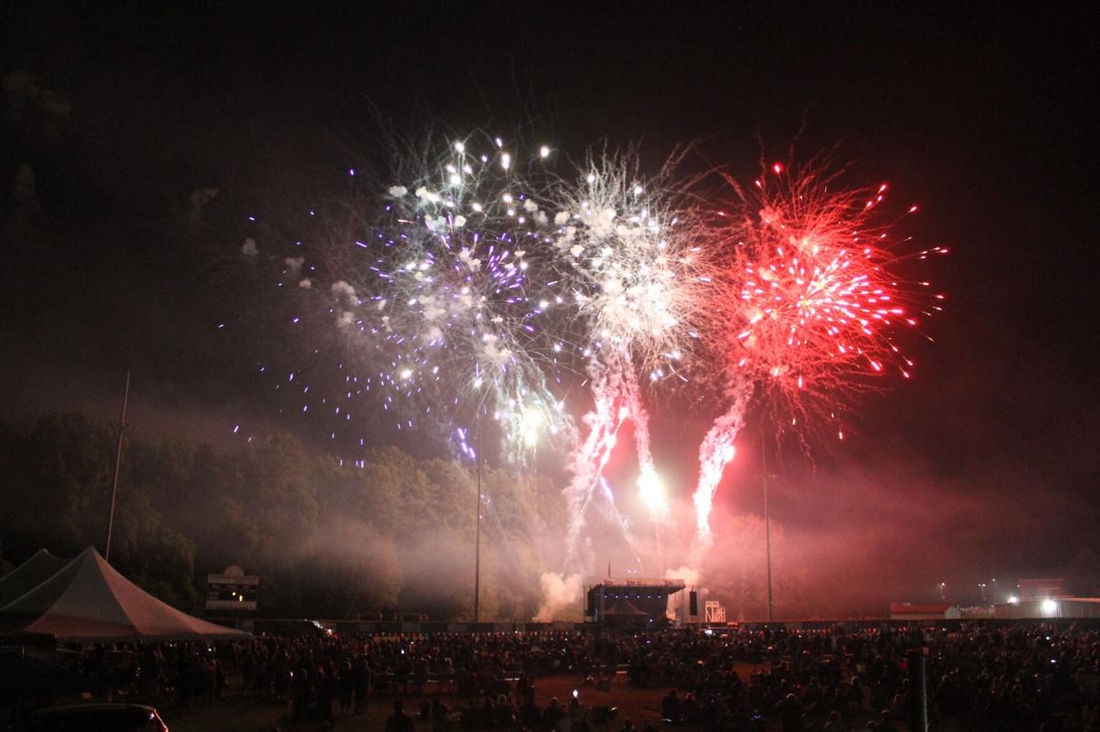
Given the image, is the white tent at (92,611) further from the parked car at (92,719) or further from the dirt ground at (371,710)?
the parked car at (92,719)

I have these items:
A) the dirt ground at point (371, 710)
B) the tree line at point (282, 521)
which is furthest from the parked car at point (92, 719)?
the tree line at point (282, 521)

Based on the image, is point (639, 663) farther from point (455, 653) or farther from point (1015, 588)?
point (1015, 588)

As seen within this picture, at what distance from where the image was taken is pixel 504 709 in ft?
50.7

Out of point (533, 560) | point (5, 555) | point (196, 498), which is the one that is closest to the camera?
point (5, 555)

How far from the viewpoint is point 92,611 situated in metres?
18.7

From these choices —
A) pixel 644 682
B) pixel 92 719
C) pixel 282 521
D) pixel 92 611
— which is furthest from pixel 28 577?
pixel 282 521

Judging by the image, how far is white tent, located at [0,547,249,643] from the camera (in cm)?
1805

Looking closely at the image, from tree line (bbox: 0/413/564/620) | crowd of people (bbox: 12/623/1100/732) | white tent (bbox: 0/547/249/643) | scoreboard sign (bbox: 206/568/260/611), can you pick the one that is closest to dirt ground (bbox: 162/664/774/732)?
crowd of people (bbox: 12/623/1100/732)

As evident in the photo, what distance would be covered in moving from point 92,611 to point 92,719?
10.5 metres

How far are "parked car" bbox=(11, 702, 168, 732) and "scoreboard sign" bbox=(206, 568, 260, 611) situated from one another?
27555 mm

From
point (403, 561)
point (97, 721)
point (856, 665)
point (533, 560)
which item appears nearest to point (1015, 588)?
point (533, 560)

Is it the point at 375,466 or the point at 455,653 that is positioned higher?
the point at 375,466

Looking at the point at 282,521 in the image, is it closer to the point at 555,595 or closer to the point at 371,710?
the point at 555,595

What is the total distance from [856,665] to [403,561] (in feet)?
115
